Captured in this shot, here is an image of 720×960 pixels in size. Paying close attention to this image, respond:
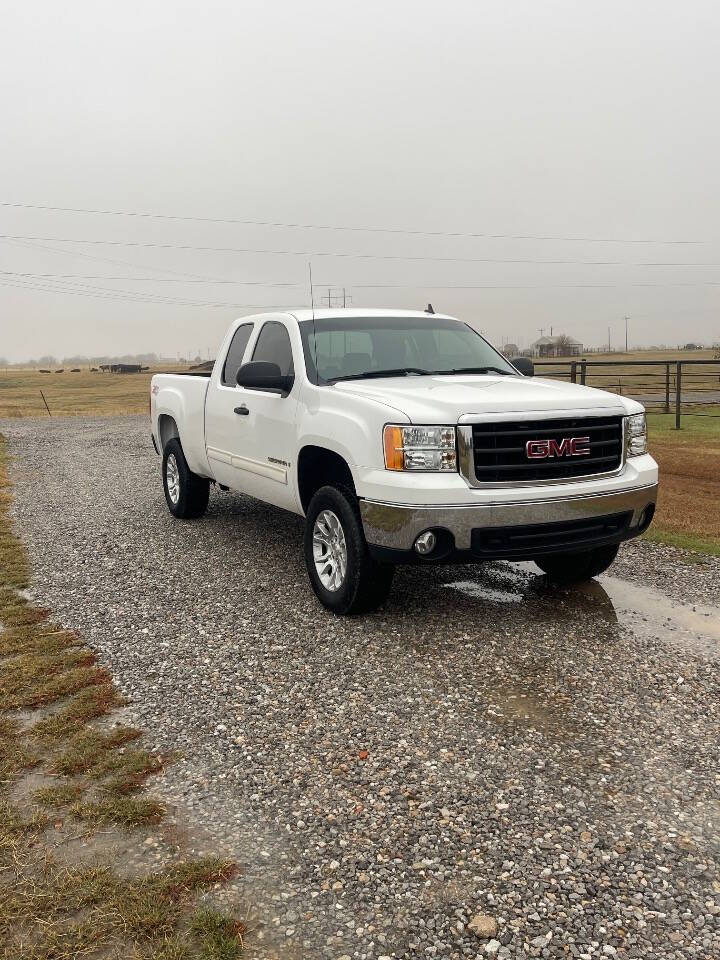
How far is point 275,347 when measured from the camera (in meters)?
6.53

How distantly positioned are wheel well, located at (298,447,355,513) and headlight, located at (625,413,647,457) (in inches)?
72.9

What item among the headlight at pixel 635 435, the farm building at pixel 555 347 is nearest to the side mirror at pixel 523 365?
the headlight at pixel 635 435

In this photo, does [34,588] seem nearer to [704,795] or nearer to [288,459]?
[288,459]

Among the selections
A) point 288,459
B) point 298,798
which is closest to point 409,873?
point 298,798

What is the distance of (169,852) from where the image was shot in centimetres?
287

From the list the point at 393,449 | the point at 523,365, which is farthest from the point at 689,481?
the point at 393,449

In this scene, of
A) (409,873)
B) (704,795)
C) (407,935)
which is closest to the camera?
(407,935)

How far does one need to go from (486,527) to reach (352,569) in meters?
0.94

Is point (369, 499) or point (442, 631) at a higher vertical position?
point (369, 499)

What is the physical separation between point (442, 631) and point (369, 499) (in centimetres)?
101

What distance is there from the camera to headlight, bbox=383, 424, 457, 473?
4.64 metres

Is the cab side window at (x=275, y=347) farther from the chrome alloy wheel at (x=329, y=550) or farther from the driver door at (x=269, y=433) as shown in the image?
the chrome alloy wheel at (x=329, y=550)

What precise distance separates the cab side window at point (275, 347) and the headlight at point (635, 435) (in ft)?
7.99

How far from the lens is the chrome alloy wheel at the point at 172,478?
8613mm
